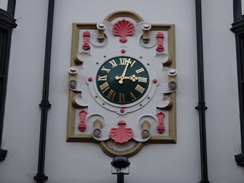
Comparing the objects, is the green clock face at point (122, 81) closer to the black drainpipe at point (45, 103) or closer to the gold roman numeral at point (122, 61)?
the gold roman numeral at point (122, 61)

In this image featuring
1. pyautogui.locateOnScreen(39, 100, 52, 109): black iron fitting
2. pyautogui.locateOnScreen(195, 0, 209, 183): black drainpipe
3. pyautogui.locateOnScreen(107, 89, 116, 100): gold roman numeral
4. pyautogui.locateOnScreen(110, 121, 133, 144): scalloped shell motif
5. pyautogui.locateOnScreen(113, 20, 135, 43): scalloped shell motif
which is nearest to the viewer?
pyautogui.locateOnScreen(195, 0, 209, 183): black drainpipe

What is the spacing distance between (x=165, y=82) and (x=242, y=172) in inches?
69.5

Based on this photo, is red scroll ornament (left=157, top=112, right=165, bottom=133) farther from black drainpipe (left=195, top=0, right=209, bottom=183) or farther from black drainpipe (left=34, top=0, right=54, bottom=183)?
black drainpipe (left=34, top=0, right=54, bottom=183)

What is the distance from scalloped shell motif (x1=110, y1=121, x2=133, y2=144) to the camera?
10.8 m

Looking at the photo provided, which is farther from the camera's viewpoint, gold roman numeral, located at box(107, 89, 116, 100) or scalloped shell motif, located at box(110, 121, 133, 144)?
gold roman numeral, located at box(107, 89, 116, 100)

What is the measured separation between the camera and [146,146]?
10773 mm

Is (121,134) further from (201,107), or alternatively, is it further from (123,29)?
(123,29)

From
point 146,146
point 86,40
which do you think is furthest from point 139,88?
point 86,40

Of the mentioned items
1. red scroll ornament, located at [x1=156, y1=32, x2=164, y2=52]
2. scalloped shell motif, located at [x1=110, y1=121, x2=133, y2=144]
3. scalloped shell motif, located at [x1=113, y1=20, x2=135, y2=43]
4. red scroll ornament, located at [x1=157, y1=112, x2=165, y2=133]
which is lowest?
scalloped shell motif, located at [x1=110, y1=121, x2=133, y2=144]

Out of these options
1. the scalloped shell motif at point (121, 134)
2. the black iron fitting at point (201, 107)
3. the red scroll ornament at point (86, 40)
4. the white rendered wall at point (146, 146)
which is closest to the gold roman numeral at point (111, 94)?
the scalloped shell motif at point (121, 134)

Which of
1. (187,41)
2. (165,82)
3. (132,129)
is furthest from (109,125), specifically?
(187,41)

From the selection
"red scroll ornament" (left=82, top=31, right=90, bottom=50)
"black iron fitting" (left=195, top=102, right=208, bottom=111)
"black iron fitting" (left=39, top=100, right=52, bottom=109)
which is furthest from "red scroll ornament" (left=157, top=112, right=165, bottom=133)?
"black iron fitting" (left=39, top=100, right=52, bottom=109)

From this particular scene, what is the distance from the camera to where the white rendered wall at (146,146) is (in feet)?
34.8

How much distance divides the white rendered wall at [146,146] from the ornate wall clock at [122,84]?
0.13 metres
